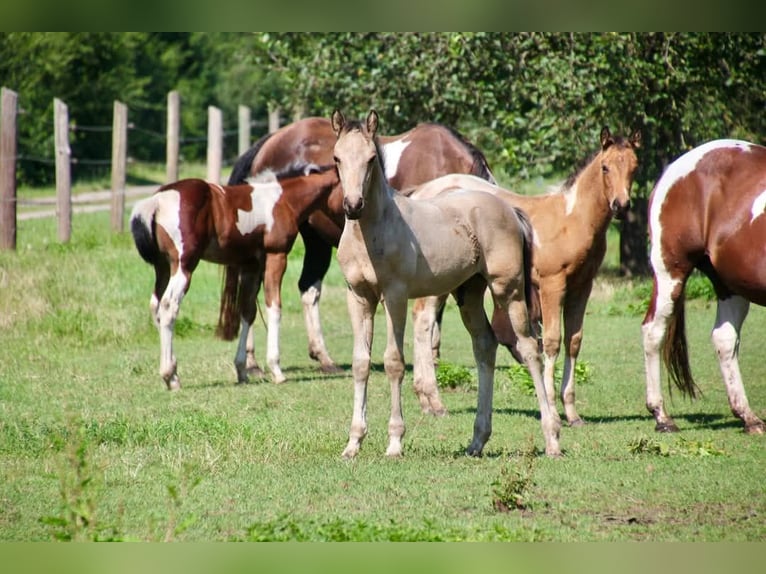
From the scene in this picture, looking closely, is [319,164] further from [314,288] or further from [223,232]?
[223,232]

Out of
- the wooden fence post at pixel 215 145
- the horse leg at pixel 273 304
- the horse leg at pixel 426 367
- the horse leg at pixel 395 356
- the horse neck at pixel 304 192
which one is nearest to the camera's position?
the horse leg at pixel 395 356

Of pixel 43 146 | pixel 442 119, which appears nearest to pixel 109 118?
pixel 43 146

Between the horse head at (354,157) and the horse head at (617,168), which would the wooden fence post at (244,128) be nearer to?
the horse head at (617,168)

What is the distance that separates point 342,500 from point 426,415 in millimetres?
3201

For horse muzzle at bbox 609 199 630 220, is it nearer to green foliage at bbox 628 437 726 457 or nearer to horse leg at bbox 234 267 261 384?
green foliage at bbox 628 437 726 457

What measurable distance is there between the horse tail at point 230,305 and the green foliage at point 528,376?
312 cm

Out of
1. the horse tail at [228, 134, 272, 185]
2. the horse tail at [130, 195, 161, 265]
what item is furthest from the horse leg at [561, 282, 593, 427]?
the horse tail at [228, 134, 272, 185]

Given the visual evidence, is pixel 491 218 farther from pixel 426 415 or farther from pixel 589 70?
pixel 589 70

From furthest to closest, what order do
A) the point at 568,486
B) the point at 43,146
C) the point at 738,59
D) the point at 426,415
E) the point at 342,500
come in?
the point at 43,146 < the point at 738,59 < the point at 426,415 < the point at 568,486 < the point at 342,500

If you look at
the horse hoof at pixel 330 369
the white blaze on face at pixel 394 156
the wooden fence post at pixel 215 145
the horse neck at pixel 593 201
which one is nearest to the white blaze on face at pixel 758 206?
the horse neck at pixel 593 201

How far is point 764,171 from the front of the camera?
8.34 m

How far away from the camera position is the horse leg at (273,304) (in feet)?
37.2

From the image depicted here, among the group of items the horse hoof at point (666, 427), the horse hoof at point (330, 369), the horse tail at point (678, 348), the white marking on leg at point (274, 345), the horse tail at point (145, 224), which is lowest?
the horse hoof at point (330, 369)

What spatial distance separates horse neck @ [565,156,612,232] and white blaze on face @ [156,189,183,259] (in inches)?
153
